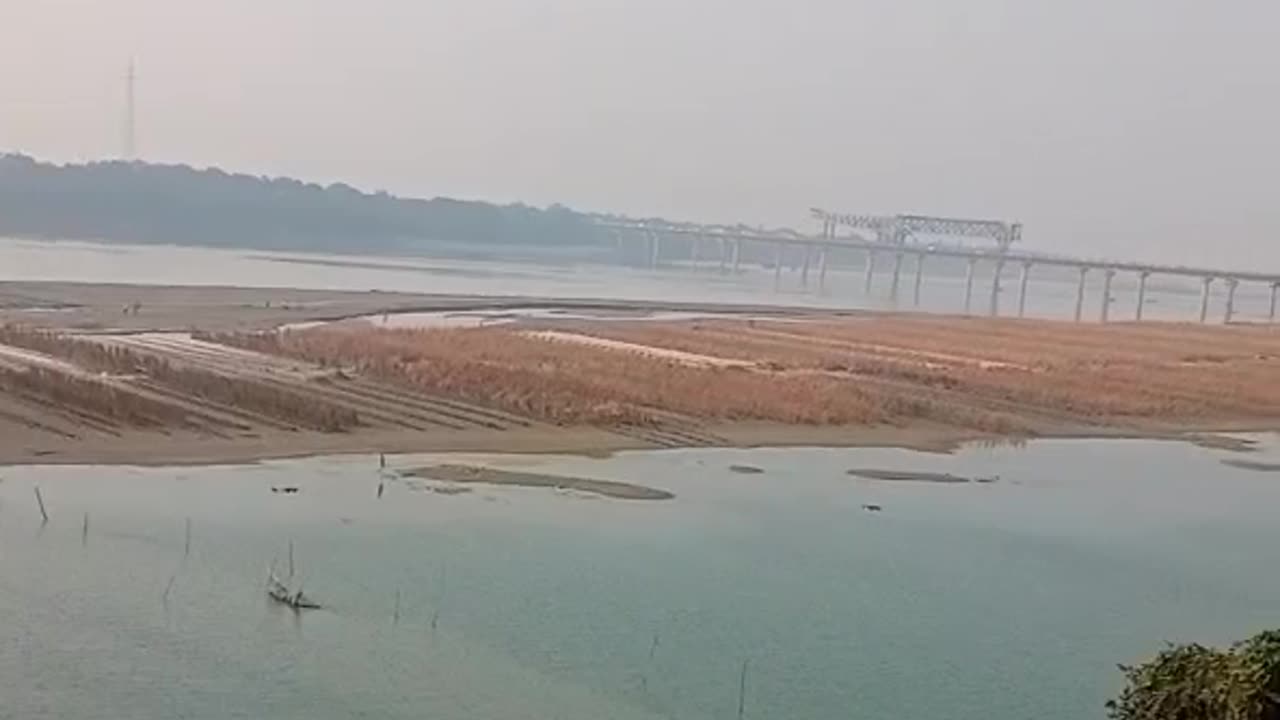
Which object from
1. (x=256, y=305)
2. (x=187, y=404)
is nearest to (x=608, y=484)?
(x=187, y=404)

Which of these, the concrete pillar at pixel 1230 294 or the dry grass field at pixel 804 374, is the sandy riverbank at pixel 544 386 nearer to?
the dry grass field at pixel 804 374

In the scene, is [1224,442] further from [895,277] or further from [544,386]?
[895,277]

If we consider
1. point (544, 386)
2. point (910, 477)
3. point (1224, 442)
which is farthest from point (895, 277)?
point (910, 477)

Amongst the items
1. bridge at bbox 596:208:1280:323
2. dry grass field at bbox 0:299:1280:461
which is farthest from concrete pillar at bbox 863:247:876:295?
dry grass field at bbox 0:299:1280:461

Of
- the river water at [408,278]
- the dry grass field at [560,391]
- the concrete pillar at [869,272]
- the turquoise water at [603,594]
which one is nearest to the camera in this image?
the turquoise water at [603,594]

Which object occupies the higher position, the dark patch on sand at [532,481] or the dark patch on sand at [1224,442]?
the dark patch on sand at [1224,442]

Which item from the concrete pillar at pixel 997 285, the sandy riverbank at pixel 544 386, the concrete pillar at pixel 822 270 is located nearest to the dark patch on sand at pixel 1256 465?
the sandy riverbank at pixel 544 386
